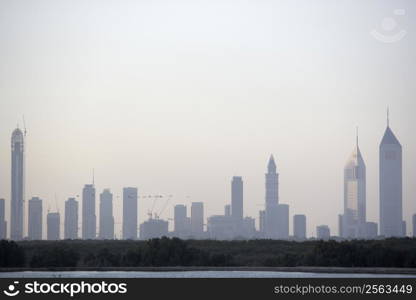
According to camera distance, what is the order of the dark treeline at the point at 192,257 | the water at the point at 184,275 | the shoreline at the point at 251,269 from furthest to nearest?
the dark treeline at the point at 192,257
the shoreline at the point at 251,269
the water at the point at 184,275

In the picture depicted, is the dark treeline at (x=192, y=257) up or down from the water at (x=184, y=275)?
up

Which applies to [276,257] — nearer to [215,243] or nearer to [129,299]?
[215,243]

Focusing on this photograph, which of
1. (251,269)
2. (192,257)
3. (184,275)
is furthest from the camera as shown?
(192,257)

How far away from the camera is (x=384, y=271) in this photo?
6800 centimetres

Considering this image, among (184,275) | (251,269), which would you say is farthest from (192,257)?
(184,275)

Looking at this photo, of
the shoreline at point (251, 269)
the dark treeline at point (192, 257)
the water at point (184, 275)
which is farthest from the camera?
the dark treeline at point (192, 257)

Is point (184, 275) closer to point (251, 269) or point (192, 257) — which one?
point (192, 257)

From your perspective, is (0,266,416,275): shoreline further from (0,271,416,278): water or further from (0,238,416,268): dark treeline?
(0,271,416,278): water

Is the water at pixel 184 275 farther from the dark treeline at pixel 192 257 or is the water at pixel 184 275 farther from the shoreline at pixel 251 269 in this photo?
the dark treeline at pixel 192 257

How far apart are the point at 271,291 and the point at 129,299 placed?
5776mm

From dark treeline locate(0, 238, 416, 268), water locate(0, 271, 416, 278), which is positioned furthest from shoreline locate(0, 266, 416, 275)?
water locate(0, 271, 416, 278)

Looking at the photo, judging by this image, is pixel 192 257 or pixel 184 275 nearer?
pixel 184 275

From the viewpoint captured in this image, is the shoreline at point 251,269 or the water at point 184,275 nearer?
the water at point 184,275

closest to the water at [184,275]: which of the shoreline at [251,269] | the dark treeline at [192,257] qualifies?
the shoreline at [251,269]
